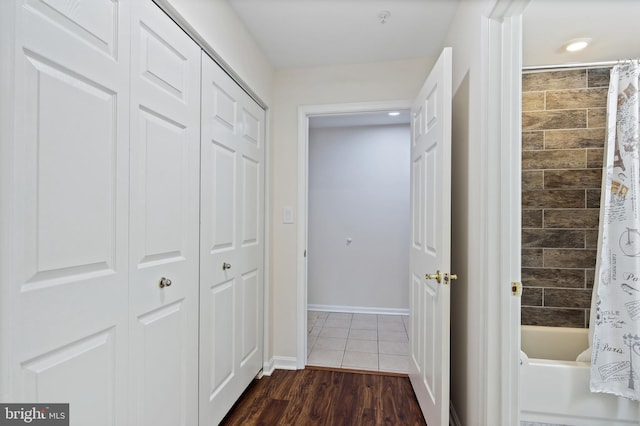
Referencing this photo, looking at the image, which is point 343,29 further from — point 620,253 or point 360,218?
point 360,218

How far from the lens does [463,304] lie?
1562mm

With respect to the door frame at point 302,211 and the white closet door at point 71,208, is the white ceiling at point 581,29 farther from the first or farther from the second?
the white closet door at point 71,208

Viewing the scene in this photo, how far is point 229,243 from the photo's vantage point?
1.75m

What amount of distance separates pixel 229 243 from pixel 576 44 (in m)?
2.49

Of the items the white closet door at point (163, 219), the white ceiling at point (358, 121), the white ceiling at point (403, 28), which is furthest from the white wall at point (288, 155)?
the white ceiling at point (358, 121)

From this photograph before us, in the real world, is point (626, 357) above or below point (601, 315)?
below

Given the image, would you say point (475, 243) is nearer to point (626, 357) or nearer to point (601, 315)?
point (601, 315)

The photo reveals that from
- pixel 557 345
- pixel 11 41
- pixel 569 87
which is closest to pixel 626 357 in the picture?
pixel 557 345

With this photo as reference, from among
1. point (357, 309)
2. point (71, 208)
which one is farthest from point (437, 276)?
point (357, 309)

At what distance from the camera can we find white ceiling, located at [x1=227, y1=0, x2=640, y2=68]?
156 centimetres

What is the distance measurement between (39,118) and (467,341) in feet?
6.18

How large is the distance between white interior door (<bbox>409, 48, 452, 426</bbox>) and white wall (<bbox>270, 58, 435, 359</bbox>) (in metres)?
0.67

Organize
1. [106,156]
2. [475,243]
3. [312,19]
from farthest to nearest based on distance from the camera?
[312,19], [475,243], [106,156]

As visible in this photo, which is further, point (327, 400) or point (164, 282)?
point (327, 400)
